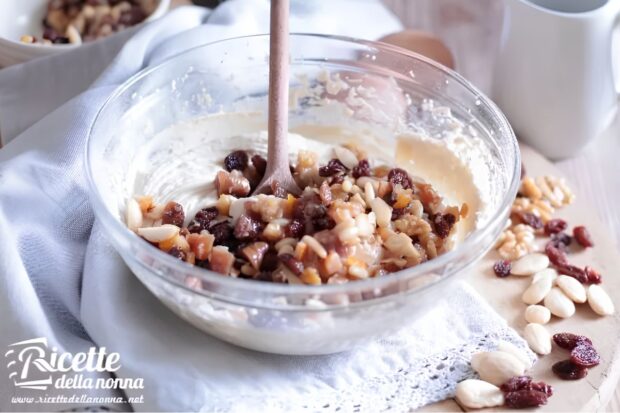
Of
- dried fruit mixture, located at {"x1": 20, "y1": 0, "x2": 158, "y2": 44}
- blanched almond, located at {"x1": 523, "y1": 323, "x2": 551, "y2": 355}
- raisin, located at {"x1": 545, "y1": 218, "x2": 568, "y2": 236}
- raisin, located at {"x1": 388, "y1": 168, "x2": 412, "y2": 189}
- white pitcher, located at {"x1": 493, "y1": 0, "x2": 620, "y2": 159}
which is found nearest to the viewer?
blanched almond, located at {"x1": 523, "y1": 323, "x2": 551, "y2": 355}

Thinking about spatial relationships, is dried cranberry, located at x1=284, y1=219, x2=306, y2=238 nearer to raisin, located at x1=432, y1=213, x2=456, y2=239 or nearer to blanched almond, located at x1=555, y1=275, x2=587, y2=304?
raisin, located at x1=432, y1=213, x2=456, y2=239

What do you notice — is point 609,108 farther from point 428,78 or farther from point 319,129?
point 319,129

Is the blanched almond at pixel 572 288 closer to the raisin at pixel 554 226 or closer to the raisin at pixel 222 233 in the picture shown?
the raisin at pixel 554 226

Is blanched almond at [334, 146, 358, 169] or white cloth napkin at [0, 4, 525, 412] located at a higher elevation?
blanched almond at [334, 146, 358, 169]

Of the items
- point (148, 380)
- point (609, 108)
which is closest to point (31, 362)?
point (148, 380)

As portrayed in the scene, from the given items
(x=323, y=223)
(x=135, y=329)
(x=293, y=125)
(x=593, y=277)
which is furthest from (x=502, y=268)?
(x=135, y=329)

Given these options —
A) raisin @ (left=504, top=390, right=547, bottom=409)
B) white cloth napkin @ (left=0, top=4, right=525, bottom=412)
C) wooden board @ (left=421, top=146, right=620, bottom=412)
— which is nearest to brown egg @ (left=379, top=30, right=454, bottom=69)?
wooden board @ (left=421, top=146, right=620, bottom=412)
